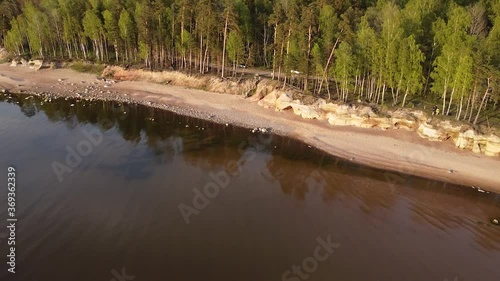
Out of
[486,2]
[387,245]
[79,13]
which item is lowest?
[387,245]

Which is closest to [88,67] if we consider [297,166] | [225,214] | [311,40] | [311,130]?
[311,40]

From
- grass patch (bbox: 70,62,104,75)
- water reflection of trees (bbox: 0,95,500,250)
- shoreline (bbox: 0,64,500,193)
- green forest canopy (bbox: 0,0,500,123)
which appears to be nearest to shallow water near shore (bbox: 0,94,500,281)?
water reflection of trees (bbox: 0,95,500,250)

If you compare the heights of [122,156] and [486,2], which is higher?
[486,2]

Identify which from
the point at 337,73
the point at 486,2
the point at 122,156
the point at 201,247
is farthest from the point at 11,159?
the point at 486,2

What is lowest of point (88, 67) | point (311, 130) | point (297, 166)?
point (297, 166)

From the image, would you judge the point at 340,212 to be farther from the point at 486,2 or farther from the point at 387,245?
the point at 486,2

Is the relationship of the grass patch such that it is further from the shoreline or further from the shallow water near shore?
the shallow water near shore

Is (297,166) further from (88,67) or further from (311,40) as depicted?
(88,67)
